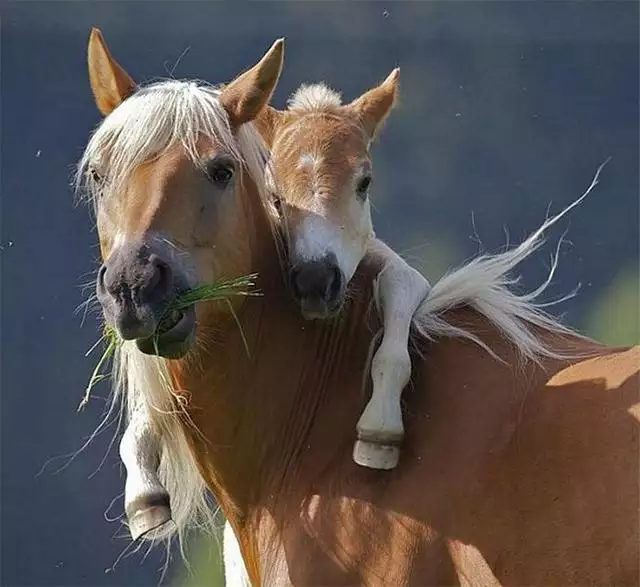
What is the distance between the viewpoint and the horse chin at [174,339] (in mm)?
2392

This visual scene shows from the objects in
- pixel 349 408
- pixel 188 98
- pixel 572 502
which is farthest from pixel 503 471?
pixel 188 98

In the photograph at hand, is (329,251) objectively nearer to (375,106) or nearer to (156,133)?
(156,133)

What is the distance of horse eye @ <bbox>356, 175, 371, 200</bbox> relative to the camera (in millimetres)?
3053

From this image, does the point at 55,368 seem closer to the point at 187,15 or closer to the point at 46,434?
the point at 46,434

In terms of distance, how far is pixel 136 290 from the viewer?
230 cm

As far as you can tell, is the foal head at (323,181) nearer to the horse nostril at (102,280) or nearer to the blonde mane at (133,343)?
the blonde mane at (133,343)

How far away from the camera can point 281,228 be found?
9.09ft

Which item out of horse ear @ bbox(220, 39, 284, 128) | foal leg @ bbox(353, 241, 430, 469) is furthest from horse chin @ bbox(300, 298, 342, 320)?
horse ear @ bbox(220, 39, 284, 128)

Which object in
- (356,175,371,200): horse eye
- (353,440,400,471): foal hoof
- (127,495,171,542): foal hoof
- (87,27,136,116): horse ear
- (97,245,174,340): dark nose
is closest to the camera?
(97,245,174,340): dark nose

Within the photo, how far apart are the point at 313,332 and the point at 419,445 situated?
0.39 m

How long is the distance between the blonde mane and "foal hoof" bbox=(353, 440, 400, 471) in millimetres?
298

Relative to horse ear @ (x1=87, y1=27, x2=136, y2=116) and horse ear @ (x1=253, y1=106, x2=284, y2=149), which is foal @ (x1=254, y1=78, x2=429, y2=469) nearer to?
horse ear @ (x1=253, y1=106, x2=284, y2=149)

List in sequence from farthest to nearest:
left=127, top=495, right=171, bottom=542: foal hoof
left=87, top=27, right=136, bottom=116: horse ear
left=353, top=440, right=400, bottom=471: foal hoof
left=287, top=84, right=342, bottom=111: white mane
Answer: left=287, top=84, right=342, bottom=111: white mane → left=87, top=27, right=136, bottom=116: horse ear → left=127, top=495, right=171, bottom=542: foal hoof → left=353, top=440, right=400, bottom=471: foal hoof

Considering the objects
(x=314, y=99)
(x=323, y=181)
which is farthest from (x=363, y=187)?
(x=314, y=99)
